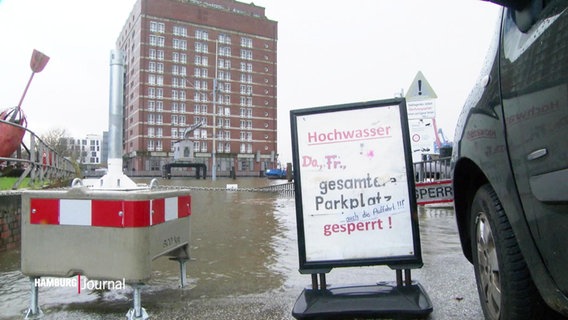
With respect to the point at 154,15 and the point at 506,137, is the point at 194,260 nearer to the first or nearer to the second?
the point at 506,137

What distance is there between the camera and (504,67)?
2275mm

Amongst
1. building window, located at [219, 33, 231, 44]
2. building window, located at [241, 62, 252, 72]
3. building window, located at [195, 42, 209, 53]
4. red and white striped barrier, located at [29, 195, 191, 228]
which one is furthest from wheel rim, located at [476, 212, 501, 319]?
building window, located at [219, 33, 231, 44]

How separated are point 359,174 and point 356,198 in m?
0.19

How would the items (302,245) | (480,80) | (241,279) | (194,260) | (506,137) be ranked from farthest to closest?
(194,260) < (241,279) < (302,245) < (480,80) < (506,137)

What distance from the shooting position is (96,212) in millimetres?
3311

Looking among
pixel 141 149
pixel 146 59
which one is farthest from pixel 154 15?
pixel 141 149

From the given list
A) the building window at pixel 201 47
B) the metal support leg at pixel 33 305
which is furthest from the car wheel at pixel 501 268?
the building window at pixel 201 47

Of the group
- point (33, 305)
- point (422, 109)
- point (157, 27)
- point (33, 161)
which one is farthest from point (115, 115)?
point (157, 27)

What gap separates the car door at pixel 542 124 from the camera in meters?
1.70

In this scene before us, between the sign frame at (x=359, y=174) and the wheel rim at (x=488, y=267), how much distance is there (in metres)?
0.61

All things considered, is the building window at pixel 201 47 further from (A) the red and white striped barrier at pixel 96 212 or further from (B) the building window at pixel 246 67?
(A) the red and white striped barrier at pixel 96 212

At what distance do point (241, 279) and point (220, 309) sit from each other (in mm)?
1048

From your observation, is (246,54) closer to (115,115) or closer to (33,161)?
(33,161)

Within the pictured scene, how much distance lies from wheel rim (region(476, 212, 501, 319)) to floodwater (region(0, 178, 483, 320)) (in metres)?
0.65
